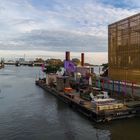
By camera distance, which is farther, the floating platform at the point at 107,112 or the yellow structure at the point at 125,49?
the yellow structure at the point at 125,49

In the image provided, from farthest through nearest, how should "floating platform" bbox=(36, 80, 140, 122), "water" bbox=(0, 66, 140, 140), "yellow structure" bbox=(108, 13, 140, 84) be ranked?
"yellow structure" bbox=(108, 13, 140, 84)
"floating platform" bbox=(36, 80, 140, 122)
"water" bbox=(0, 66, 140, 140)

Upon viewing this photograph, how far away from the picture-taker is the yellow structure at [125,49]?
2837 inches

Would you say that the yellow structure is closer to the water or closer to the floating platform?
the floating platform

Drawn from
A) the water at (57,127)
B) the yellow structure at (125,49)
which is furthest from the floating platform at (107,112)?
the yellow structure at (125,49)

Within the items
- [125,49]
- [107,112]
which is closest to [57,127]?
[107,112]

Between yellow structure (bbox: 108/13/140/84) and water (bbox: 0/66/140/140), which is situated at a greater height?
yellow structure (bbox: 108/13/140/84)

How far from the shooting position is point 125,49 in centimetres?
7788

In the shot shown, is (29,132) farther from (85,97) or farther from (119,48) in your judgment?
(119,48)

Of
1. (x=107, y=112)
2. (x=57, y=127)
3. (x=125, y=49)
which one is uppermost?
(x=125, y=49)

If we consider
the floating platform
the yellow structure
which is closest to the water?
the floating platform

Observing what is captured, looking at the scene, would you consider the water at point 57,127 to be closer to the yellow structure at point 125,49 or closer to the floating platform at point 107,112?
the floating platform at point 107,112

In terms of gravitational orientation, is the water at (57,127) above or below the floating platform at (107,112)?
below

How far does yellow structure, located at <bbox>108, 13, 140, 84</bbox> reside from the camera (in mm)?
72062

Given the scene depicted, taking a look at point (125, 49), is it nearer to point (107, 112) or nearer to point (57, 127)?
point (107, 112)
